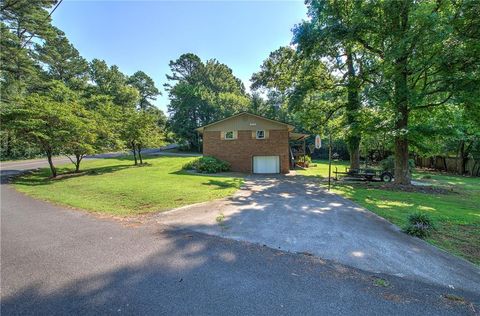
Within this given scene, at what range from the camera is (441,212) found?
816cm

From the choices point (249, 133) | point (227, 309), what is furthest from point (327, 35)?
point (227, 309)

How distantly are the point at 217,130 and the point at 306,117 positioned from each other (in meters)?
7.71

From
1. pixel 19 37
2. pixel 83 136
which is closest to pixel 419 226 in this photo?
pixel 83 136

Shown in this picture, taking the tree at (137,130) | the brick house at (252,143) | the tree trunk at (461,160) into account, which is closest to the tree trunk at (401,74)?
the brick house at (252,143)

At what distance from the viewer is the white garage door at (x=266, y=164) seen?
68.4 feet

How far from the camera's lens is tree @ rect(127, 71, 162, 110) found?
57.0 meters

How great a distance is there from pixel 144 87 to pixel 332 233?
61.4 metres

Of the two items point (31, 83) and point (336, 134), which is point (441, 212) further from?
point (31, 83)

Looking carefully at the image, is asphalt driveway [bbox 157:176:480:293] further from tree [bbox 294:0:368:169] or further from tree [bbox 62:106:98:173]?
tree [bbox 62:106:98:173]

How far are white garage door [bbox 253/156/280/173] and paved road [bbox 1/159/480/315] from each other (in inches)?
619

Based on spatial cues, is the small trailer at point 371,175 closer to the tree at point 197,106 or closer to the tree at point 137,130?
the tree at point 137,130

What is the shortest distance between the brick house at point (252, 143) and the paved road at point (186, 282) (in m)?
15.6

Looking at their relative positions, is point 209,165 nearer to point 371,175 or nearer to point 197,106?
point 371,175

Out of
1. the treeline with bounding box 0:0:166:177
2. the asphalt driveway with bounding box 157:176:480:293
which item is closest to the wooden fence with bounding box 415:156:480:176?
the asphalt driveway with bounding box 157:176:480:293
